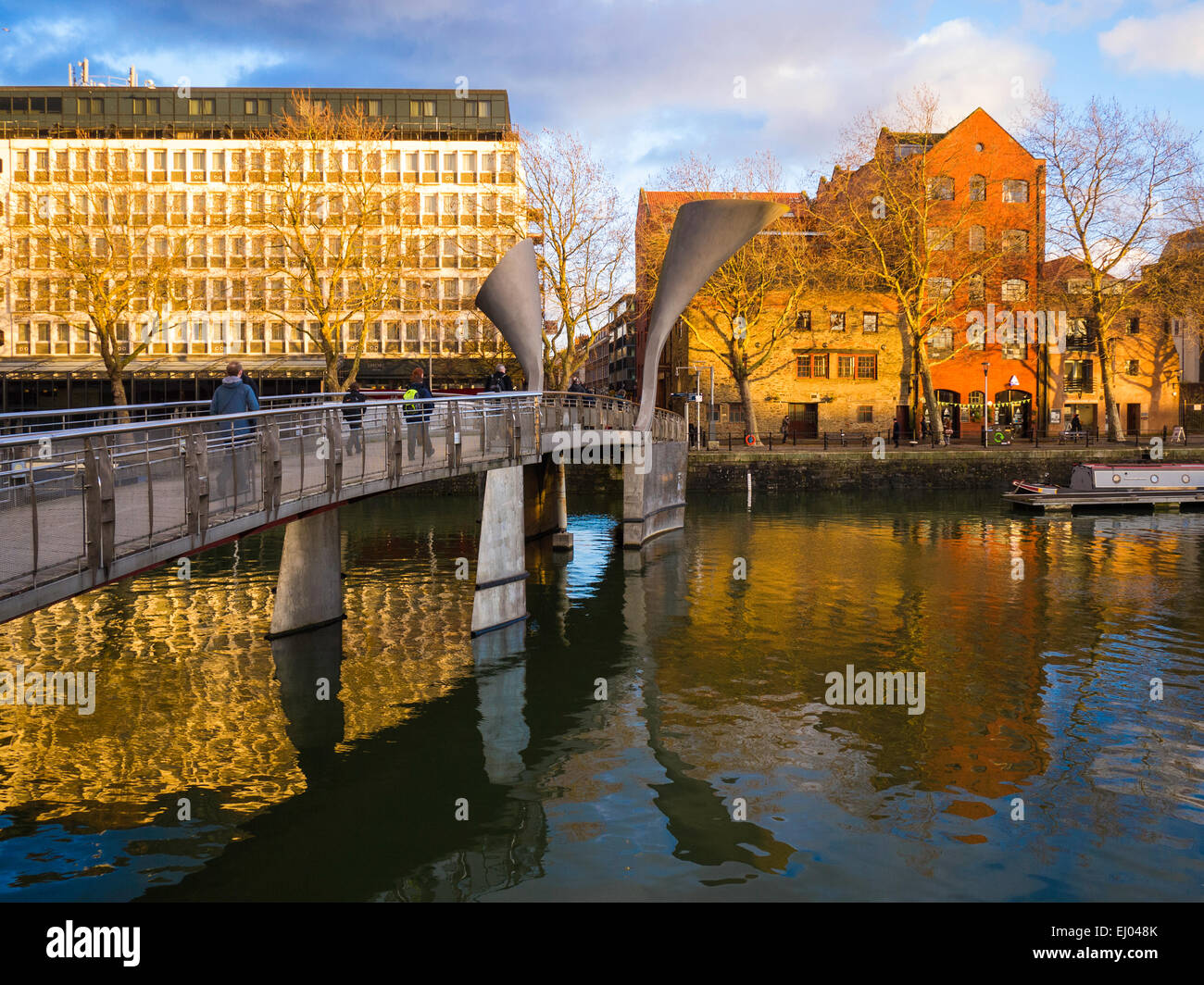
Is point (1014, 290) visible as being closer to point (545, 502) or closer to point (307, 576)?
point (545, 502)

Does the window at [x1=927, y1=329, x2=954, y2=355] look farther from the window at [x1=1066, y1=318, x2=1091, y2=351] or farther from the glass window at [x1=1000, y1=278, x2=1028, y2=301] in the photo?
the window at [x1=1066, y1=318, x2=1091, y2=351]

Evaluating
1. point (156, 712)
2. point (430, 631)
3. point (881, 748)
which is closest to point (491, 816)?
point (881, 748)

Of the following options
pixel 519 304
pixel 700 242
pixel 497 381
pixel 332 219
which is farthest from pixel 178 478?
pixel 332 219

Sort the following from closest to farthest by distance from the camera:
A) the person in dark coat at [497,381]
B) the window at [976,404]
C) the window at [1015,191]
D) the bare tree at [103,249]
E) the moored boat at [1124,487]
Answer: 1. the person in dark coat at [497,381]
2. the moored boat at [1124,487]
3. the bare tree at [103,249]
4. the window at [1015,191]
5. the window at [976,404]

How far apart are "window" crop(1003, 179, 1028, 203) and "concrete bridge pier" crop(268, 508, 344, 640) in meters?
55.1

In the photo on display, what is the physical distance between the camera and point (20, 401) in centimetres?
6856

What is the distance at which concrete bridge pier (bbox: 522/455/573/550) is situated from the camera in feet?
110

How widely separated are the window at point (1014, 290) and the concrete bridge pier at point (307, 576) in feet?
175

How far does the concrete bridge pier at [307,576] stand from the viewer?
19.7m

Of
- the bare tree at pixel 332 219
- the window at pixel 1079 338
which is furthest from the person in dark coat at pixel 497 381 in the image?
the window at pixel 1079 338

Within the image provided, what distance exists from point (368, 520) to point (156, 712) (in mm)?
24925

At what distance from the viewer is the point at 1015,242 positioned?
207 feet

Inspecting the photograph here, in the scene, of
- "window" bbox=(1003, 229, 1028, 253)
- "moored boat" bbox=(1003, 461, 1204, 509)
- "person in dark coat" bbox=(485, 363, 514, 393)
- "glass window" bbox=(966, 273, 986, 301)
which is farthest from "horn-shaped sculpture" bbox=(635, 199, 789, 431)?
"window" bbox=(1003, 229, 1028, 253)

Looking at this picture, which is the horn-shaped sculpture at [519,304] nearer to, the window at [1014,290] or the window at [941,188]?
the window at [941,188]
